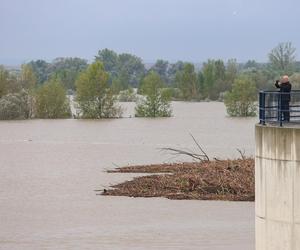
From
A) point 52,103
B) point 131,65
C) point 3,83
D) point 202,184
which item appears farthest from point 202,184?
point 131,65

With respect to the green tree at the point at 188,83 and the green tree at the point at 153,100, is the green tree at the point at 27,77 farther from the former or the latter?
the green tree at the point at 188,83

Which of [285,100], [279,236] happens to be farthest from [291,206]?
[285,100]

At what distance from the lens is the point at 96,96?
89812 mm

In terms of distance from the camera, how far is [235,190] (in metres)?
30.7

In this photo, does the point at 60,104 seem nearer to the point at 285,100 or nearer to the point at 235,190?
the point at 235,190

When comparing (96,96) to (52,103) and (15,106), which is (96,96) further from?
(15,106)

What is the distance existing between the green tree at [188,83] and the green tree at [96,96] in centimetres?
3490

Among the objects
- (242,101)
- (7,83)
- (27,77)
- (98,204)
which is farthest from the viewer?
(27,77)

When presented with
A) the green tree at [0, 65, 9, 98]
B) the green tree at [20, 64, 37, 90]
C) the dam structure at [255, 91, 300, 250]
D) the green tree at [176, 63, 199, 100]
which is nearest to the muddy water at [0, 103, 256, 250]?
the dam structure at [255, 91, 300, 250]

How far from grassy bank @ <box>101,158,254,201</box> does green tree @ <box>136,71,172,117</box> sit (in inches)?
2169

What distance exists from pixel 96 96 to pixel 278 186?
76.4 metres

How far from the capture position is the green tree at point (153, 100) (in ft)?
298

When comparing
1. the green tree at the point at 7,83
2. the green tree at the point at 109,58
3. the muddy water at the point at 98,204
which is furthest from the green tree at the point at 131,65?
the muddy water at the point at 98,204

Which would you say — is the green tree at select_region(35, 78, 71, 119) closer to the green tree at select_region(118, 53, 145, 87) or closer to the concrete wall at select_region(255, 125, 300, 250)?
the concrete wall at select_region(255, 125, 300, 250)
